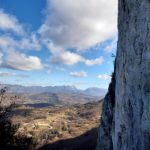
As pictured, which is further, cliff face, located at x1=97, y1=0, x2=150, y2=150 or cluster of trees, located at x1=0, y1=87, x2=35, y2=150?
cluster of trees, located at x1=0, y1=87, x2=35, y2=150

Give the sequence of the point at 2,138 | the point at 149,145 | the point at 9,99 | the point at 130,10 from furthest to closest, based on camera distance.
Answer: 1. the point at 9,99
2. the point at 2,138
3. the point at 130,10
4. the point at 149,145

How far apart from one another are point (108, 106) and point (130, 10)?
1173 centimetres

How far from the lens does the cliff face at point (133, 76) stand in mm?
12094

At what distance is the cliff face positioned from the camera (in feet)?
39.7

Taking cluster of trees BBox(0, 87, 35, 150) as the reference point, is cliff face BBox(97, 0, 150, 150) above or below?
above

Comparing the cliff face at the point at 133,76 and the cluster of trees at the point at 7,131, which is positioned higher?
the cliff face at the point at 133,76

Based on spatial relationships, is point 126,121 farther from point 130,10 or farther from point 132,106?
point 130,10

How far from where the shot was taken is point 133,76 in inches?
519

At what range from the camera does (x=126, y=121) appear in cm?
1430

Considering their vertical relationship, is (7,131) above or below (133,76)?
below

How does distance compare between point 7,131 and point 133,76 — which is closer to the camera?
point 133,76

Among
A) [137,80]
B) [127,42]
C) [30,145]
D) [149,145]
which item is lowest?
[30,145]

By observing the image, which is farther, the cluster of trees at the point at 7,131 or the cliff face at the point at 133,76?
the cluster of trees at the point at 7,131

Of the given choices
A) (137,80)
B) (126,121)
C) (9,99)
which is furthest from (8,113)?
(137,80)
